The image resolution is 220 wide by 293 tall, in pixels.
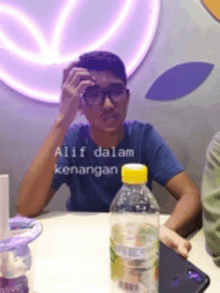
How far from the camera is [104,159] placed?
1.17 m

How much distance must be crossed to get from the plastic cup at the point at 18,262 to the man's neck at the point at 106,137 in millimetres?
632

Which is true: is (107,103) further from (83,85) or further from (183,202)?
(183,202)

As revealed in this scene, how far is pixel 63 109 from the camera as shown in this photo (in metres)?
1.16

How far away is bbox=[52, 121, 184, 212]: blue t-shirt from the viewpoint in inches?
45.1

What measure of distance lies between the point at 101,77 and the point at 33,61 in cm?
34

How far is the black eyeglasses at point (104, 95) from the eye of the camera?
112 cm

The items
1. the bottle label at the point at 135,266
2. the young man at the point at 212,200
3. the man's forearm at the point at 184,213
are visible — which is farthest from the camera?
the man's forearm at the point at 184,213

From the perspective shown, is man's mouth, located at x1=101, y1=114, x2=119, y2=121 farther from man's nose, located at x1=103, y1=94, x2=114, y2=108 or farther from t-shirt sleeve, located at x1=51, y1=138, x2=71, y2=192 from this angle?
t-shirt sleeve, located at x1=51, y1=138, x2=71, y2=192

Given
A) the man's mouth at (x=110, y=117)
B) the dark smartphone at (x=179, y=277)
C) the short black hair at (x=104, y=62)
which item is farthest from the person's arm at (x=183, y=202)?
the short black hair at (x=104, y=62)

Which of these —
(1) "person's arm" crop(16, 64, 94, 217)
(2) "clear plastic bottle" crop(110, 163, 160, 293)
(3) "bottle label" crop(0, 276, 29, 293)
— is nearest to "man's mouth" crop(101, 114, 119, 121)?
(1) "person's arm" crop(16, 64, 94, 217)

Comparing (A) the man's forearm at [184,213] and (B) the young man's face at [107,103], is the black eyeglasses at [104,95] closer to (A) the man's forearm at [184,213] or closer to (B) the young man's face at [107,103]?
(B) the young man's face at [107,103]

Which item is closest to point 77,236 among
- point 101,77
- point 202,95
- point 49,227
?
point 49,227

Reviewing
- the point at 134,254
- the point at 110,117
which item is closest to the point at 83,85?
the point at 110,117

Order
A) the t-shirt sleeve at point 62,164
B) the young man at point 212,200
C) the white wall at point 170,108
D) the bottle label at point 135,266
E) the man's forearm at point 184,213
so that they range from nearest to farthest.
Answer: the bottle label at point 135,266, the young man at point 212,200, the man's forearm at point 184,213, the white wall at point 170,108, the t-shirt sleeve at point 62,164
